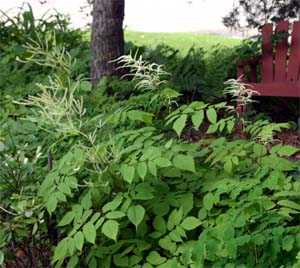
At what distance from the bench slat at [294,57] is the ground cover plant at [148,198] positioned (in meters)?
3.33

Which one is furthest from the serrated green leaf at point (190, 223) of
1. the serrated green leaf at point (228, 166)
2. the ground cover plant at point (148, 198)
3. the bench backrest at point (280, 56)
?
the bench backrest at point (280, 56)

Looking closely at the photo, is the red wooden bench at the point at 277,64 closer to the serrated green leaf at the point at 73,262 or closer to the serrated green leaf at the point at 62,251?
the serrated green leaf at the point at 73,262

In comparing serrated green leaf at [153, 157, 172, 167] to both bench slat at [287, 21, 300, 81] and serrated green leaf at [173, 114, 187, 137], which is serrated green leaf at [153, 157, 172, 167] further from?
bench slat at [287, 21, 300, 81]

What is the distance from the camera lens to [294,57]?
18.3ft

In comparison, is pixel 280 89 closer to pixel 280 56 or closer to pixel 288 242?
pixel 280 56

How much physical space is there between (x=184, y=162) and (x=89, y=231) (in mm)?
429

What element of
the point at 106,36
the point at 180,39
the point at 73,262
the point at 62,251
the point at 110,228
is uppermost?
the point at 106,36

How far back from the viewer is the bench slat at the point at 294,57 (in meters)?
5.54

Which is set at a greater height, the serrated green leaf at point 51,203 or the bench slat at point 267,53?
the bench slat at point 267,53

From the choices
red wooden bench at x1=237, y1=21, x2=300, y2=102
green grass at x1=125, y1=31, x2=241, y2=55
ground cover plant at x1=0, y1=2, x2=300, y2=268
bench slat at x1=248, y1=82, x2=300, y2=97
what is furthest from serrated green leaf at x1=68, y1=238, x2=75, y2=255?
green grass at x1=125, y1=31, x2=241, y2=55

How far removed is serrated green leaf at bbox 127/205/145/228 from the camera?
200 centimetres

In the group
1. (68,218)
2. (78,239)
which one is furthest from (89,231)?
(68,218)

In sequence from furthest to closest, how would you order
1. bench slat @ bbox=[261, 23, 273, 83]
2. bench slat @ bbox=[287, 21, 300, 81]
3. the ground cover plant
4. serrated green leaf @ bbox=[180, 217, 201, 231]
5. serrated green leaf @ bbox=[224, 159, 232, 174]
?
bench slat @ bbox=[261, 23, 273, 83], bench slat @ bbox=[287, 21, 300, 81], serrated green leaf @ bbox=[224, 159, 232, 174], serrated green leaf @ bbox=[180, 217, 201, 231], the ground cover plant

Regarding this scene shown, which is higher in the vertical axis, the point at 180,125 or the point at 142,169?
the point at 180,125
